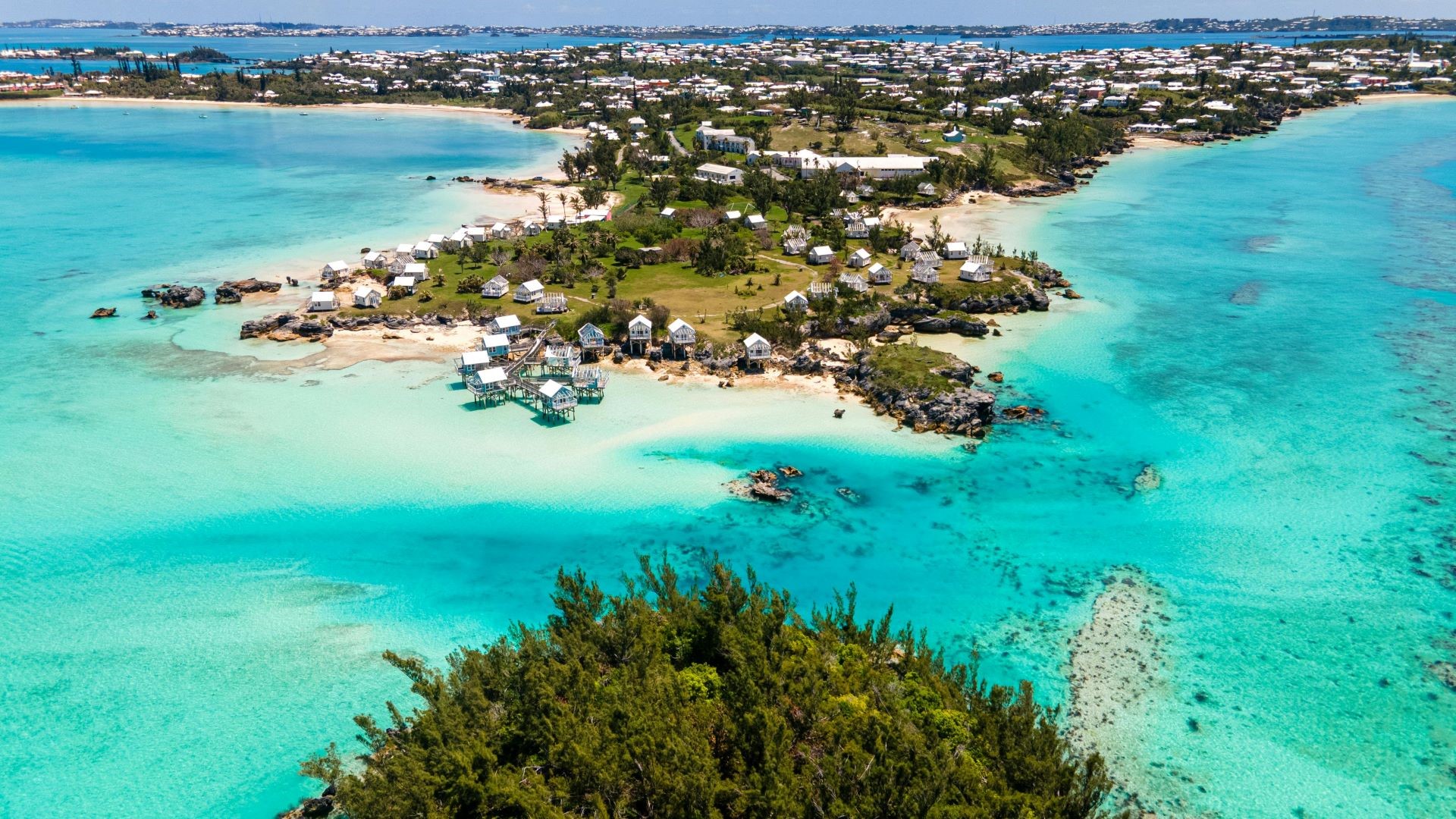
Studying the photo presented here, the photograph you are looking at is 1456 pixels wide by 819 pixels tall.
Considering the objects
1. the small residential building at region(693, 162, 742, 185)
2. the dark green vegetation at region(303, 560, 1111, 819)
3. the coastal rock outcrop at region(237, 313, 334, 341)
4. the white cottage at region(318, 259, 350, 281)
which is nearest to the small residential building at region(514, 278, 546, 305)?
the coastal rock outcrop at region(237, 313, 334, 341)

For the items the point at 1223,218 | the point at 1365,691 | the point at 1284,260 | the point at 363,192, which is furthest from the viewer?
the point at 363,192

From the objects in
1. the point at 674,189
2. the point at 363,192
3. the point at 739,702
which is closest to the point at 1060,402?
the point at 739,702

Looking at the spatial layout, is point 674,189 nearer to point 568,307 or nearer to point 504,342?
point 568,307

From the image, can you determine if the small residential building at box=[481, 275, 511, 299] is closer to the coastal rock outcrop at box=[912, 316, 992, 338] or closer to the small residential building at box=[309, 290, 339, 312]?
the small residential building at box=[309, 290, 339, 312]

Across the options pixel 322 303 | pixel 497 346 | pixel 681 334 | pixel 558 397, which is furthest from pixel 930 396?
pixel 322 303

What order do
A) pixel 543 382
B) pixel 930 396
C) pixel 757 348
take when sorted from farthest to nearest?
1. pixel 757 348
2. pixel 543 382
3. pixel 930 396

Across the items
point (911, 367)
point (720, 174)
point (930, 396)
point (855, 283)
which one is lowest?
point (930, 396)

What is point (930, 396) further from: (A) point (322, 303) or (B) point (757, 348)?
(A) point (322, 303)
